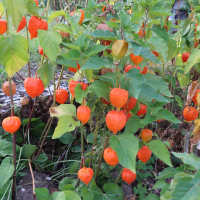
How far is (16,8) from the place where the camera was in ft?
2.06

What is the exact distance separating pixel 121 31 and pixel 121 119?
11.8 inches

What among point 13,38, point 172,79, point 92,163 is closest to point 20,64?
point 13,38

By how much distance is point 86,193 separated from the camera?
0.85 metres

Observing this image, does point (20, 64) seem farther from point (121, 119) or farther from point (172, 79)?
point (172, 79)

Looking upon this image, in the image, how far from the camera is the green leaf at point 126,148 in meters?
0.64

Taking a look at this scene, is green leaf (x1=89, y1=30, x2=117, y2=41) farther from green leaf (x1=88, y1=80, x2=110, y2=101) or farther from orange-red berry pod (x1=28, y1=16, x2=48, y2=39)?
orange-red berry pod (x1=28, y1=16, x2=48, y2=39)

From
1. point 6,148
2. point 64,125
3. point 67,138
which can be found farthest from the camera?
point 67,138

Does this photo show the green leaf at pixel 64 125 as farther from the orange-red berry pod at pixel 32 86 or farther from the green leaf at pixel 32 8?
the green leaf at pixel 32 8

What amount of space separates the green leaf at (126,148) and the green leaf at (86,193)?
0.32 metres

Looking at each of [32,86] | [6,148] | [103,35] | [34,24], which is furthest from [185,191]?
[6,148]

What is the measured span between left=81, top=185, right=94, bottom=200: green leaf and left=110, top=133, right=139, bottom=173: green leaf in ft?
1.06

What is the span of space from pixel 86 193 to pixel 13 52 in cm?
69

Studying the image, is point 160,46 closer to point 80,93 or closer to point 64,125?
point 80,93

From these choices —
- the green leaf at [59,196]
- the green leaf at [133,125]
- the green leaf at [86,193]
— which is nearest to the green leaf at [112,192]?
the green leaf at [86,193]
